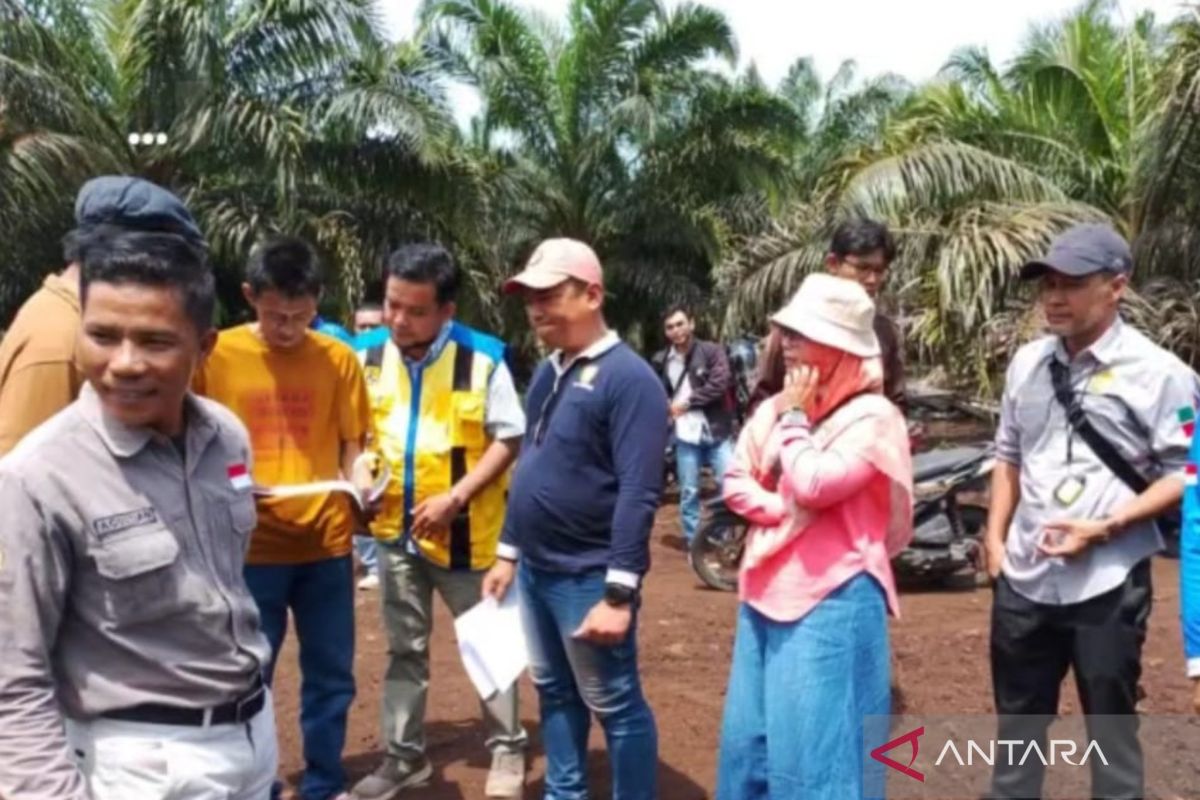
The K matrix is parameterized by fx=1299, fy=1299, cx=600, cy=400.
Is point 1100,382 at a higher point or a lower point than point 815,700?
higher

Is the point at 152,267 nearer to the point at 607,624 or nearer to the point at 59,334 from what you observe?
the point at 59,334

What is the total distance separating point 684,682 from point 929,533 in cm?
258

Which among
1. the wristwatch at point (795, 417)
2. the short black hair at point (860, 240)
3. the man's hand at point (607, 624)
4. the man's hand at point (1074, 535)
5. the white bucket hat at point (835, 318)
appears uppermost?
the short black hair at point (860, 240)

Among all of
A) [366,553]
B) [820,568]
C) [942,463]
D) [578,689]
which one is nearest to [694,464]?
[942,463]

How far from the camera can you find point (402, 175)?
13898 millimetres

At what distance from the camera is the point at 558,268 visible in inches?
143

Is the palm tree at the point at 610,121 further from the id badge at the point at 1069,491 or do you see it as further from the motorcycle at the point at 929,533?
the id badge at the point at 1069,491

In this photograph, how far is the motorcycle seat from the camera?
776cm

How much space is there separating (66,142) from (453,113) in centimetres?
424

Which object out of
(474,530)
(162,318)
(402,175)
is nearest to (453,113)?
(402,175)

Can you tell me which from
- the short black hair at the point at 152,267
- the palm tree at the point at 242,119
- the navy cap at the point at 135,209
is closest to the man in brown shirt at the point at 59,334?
the navy cap at the point at 135,209

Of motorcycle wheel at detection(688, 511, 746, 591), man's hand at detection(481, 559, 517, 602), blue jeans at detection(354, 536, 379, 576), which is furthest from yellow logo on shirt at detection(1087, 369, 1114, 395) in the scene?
blue jeans at detection(354, 536, 379, 576)

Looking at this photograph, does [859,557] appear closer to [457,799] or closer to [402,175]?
[457,799]

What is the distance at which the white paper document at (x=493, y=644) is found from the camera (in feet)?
12.6
